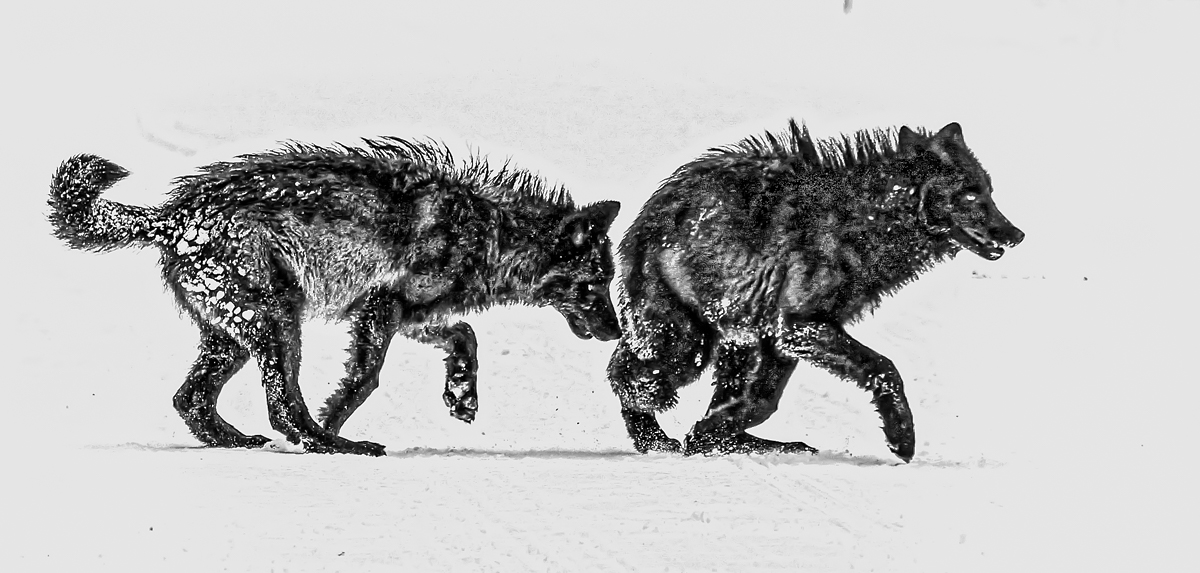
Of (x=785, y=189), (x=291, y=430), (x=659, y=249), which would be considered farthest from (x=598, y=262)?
(x=291, y=430)

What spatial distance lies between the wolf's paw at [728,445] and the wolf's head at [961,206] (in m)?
2.61

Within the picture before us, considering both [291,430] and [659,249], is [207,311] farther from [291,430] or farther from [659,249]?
[659,249]

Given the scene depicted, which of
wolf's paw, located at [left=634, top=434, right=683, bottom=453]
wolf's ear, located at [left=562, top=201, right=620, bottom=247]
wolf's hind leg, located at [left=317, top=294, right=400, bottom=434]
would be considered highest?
wolf's ear, located at [left=562, top=201, right=620, bottom=247]

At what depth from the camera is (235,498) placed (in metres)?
11.0

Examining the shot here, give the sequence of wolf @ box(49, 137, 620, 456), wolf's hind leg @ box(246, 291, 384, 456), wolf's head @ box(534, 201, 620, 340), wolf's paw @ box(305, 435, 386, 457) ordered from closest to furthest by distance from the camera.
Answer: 1. wolf's hind leg @ box(246, 291, 384, 456)
2. wolf @ box(49, 137, 620, 456)
3. wolf's paw @ box(305, 435, 386, 457)
4. wolf's head @ box(534, 201, 620, 340)

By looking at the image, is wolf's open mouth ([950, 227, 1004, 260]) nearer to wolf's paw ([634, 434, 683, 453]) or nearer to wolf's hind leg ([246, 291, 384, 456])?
wolf's paw ([634, 434, 683, 453])

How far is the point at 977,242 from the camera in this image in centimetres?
1316

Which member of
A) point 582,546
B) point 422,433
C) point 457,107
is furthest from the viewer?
point 457,107

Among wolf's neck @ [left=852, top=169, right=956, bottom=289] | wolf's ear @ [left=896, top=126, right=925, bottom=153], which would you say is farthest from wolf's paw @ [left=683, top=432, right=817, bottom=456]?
wolf's ear @ [left=896, top=126, right=925, bottom=153]

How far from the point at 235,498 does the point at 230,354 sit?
2485mm

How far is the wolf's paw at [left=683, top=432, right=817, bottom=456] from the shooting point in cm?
1339

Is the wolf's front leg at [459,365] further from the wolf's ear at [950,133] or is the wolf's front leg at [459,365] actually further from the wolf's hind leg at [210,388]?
the wolf's ear at [950,133]

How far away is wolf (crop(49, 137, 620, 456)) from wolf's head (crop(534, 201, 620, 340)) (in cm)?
1

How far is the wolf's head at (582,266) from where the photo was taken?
1371cm
